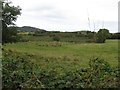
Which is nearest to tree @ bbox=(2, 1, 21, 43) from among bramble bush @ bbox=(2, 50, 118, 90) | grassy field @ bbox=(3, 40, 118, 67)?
grassy field @ bbox=(3, 40, 118, 67)

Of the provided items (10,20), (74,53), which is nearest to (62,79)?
(74,53)

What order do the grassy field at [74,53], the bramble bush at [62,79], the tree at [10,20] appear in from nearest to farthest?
the bramble bush at [62,79], the grassy field at [74,53], the tree at [10,20]

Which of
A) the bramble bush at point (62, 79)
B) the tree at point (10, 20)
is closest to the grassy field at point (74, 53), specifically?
the bramble bush at point (62, 79)

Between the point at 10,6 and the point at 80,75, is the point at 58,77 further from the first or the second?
the point at 10,6

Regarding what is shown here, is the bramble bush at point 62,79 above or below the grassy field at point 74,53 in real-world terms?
above

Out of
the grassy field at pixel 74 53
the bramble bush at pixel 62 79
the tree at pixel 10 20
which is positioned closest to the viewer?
the bramble bush at pixel 62 79

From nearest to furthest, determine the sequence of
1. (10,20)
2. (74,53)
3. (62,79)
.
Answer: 1. (62,79)
2. (74,53)
3. (10,20)

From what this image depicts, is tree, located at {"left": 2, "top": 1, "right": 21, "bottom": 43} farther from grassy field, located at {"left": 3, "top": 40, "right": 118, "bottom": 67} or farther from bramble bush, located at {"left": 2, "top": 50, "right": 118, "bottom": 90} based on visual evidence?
bramble bush, located at {"left": 2, "top": 50, "right": 118, "bottom": 90}

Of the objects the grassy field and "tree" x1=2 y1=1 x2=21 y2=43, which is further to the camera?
"tree" x1=2 y1=1 x2=21 y2=43

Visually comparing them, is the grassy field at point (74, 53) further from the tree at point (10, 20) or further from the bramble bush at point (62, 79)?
the tree at point (10, 20)

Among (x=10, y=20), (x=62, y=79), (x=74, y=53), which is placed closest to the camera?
(x=62, y=79)

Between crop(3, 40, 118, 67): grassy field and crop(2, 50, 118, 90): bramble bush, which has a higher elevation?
crop(2, 50, 118, 90): bramble bush

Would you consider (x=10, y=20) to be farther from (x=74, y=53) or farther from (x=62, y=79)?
(x=62, y=79)

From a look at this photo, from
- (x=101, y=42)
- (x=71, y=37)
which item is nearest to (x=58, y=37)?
(x=71, y=37)
